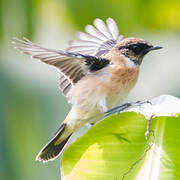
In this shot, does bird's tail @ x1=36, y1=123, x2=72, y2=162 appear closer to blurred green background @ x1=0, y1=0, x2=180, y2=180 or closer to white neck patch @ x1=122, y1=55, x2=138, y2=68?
blurred green background @ x1=0, y1=0, x2=180, y2=180

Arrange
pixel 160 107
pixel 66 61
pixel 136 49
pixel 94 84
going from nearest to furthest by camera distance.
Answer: pixel 160 107, pixel 66 61, pixel 94 84, pixel 136 49

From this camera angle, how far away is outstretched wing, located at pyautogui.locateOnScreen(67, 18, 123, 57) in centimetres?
584

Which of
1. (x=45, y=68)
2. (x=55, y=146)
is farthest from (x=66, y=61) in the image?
(x=45, y=68)

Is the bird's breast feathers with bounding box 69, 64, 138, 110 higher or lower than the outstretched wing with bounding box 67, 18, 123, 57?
lower

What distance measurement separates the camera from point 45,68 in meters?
6.69

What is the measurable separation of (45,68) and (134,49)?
191 centimetres

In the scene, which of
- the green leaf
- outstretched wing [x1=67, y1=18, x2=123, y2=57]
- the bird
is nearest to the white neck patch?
the bird

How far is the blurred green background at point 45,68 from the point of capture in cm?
563

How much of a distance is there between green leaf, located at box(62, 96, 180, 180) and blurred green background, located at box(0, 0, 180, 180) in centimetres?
214

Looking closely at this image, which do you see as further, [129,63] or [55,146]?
[129,63]

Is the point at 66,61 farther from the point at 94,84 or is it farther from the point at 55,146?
the point at 55,146

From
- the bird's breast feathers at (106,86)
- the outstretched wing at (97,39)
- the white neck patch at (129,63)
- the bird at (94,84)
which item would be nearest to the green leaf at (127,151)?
the bird at (94,84)

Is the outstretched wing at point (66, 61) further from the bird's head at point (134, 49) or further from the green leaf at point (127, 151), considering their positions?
the green leaf at point (127, 151)

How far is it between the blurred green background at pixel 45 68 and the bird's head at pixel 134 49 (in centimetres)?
122
